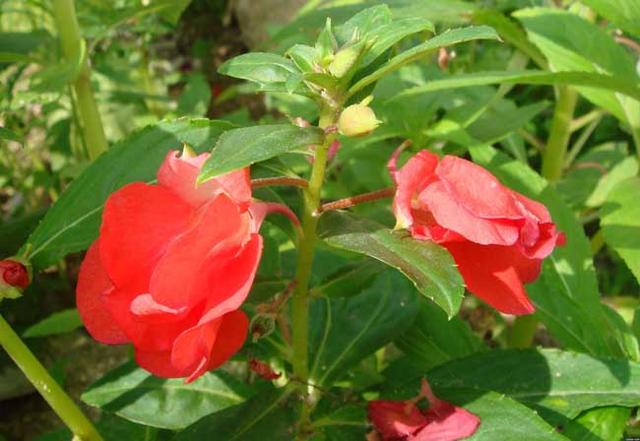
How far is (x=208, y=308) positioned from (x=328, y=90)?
20 centimetres

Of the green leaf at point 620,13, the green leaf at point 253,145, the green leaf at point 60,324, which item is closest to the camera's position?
the green leaf at point 253,145

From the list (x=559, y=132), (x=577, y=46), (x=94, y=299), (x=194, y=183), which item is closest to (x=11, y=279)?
(x=94, y=299)

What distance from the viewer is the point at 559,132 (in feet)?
4.94

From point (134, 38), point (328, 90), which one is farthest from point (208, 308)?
point (134, 38)

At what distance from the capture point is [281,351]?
3.29ft

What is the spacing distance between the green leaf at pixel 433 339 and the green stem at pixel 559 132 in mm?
461

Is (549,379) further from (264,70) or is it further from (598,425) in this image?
(264,70)

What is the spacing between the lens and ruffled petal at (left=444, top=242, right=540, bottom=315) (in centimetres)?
71

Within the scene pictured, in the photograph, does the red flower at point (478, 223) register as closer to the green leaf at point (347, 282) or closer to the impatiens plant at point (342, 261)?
the impatiens plant at point (342, 261)

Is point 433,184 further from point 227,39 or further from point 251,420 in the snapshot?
point 227,39

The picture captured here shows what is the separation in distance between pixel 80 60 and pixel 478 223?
0.79m

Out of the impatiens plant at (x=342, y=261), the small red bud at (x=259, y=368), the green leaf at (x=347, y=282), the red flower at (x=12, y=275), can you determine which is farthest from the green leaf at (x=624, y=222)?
the red flower at (x=12, y=275)

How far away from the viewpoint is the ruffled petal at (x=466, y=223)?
25.9 inches

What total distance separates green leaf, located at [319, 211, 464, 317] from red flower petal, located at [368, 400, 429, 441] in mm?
213
